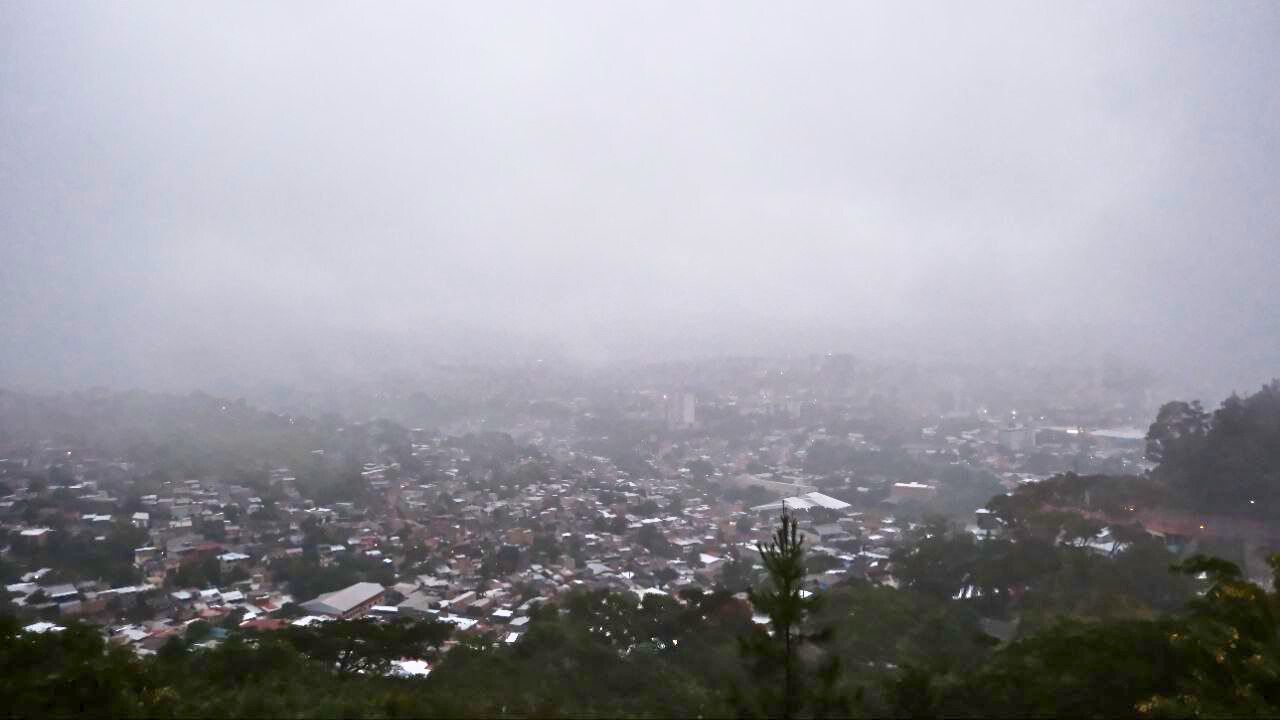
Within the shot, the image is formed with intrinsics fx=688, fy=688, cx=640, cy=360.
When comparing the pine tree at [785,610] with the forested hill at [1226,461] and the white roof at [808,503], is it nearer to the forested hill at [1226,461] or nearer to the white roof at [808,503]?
the forested hill at [1226,461]

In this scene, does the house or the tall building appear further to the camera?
the tall building

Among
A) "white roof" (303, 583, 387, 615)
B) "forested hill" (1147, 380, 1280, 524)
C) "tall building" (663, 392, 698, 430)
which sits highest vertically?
"forested hill" (1147, 380, 1280, 524)

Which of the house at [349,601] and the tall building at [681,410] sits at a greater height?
the tall building at [681,410]

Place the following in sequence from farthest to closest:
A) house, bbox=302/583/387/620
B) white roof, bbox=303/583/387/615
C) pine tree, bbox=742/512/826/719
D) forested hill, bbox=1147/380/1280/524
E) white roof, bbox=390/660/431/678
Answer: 1. forested hill, bbox=1147/380/1280/524
2. white roof, bbox=303/583/387/615
3. house, bbox=302/583/387/620
4. white roof, bbox=390/660/431/678
5. pine tree, bbox=742/512/826/719

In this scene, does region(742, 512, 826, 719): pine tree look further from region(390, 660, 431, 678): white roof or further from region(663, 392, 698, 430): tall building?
region(663, 392, 698, 430): tall building

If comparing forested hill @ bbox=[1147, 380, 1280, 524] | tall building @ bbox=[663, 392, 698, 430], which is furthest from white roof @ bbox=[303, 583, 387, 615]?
tall building @ bbox=[663, 392, 698, 430]

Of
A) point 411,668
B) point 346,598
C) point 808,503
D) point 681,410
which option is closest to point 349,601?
point 346,598

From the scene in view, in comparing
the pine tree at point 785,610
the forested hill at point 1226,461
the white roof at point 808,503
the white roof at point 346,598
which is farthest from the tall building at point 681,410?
the pine tree at point 785,610

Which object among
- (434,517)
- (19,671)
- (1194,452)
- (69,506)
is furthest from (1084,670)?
(69,506)

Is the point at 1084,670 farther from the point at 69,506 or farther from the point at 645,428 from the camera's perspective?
the point at 645,428
